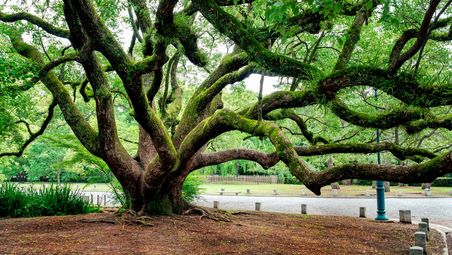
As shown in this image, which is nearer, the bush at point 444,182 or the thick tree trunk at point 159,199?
the thick tree trunk at point 159,199

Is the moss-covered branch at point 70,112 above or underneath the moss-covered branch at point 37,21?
underneath

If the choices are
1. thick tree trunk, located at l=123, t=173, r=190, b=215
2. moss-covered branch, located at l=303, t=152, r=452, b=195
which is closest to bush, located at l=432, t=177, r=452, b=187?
thick tree trunk, located at l=123, t=173, r=190, b=215

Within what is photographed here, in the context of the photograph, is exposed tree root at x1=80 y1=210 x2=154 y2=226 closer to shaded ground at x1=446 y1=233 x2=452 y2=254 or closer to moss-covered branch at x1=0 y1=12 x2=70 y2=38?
moss-covered branch at x1=0 y1=12 x2=70 y2=38

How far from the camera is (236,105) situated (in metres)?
27.6

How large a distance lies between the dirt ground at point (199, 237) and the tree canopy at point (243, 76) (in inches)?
70.0

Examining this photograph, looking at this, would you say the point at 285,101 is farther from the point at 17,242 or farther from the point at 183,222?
the point at 17,242

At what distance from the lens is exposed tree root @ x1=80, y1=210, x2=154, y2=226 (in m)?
10.9

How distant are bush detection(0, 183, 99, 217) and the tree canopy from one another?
6.31 ft

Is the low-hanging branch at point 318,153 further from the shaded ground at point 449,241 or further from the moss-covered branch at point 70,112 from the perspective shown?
the moss-covered branch at point 70,112

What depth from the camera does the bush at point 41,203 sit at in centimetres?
1348

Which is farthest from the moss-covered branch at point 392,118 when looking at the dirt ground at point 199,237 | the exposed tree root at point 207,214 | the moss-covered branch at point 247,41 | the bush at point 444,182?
the bush at point 444,182

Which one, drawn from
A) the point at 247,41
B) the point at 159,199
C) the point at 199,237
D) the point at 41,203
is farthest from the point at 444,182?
the point at 247,41

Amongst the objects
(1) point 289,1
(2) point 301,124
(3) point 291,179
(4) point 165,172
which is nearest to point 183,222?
(4) point 165,172

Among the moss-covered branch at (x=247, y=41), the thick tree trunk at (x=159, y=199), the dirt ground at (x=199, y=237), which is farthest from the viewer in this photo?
the thick tree trunk at (x=159, y=199)
